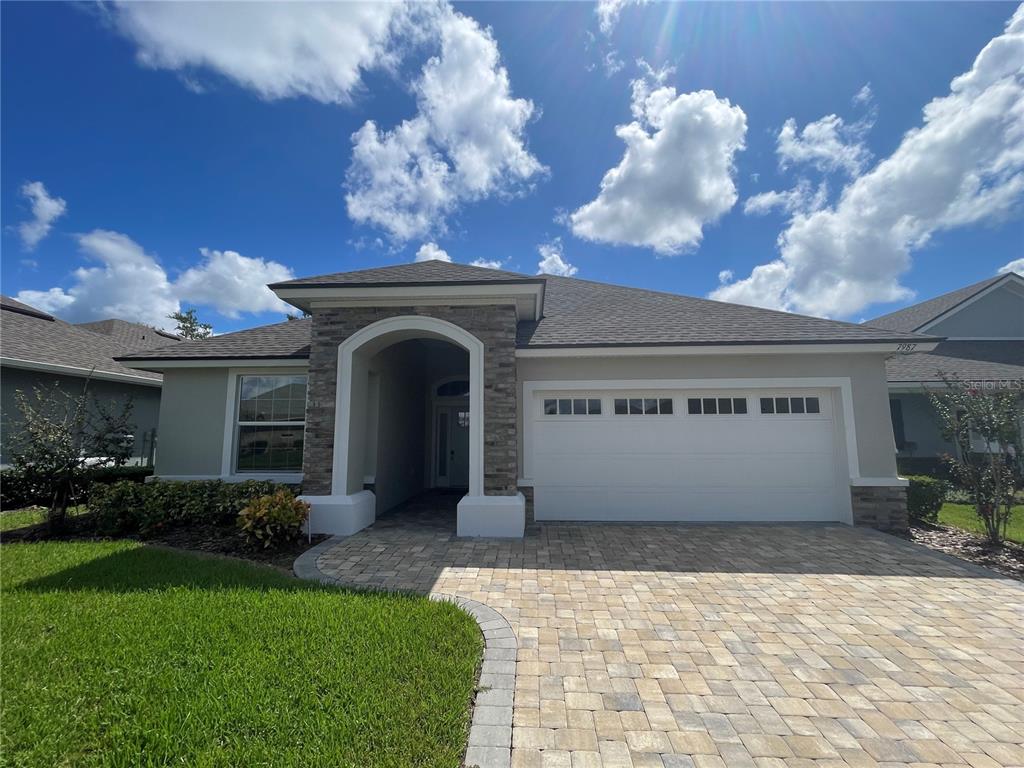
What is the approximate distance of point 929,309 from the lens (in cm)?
1769

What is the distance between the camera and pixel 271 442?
9391 millimetres

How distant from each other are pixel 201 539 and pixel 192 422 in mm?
3646

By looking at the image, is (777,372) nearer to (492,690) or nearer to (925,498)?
(925,498)

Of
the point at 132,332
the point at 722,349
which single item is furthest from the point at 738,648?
the point at 132,332

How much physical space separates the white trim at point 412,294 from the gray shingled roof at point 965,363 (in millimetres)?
10394

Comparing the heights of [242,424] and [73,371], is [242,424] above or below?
below

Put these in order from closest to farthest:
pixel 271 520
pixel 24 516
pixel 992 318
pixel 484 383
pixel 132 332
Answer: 1. pixel 271 520
2. pixel 484 383
3. pixel 24 516
4. pixel 992 318
5. pixel 132 332

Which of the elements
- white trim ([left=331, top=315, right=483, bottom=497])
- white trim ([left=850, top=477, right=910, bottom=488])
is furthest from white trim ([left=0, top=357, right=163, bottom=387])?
white trim ([left=850, top=477, right=910, bottom=488])

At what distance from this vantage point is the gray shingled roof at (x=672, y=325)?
26.8 ft

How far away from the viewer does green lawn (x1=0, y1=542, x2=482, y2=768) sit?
7.98ft

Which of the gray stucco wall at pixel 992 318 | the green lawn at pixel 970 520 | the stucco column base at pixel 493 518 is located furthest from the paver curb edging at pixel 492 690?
the gray stucco wall at pixel 992 318

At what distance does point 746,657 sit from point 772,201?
13042 mm

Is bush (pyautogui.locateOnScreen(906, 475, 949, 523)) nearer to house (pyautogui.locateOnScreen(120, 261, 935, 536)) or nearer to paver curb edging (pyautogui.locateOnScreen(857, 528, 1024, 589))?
house (pyautogui.locateOnScreen(120, 261, 935, 536))

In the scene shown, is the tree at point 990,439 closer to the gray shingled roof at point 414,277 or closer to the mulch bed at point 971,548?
the mulch bed at point 971,548
